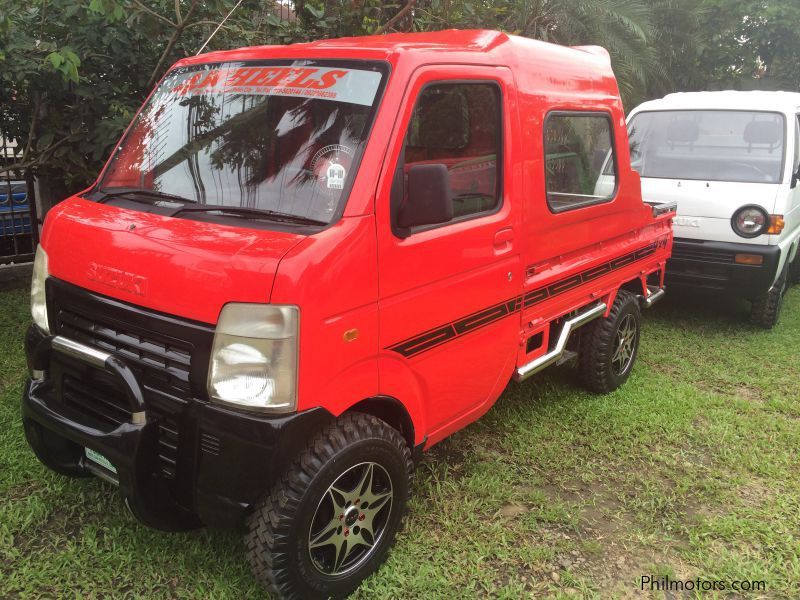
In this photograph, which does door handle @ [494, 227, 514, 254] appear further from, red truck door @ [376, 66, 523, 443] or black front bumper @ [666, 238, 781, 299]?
black front bumper @ [666, 238, 781, 299]

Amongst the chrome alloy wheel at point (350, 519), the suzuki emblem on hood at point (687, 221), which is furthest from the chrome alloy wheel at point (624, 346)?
the chrome alloy wheel at point (350, 519)

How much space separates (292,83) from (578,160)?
187 centimetres

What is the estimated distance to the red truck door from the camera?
2.64 m

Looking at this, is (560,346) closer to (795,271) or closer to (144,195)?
(144,195)

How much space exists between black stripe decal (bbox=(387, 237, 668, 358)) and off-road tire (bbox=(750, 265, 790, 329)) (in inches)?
93.4

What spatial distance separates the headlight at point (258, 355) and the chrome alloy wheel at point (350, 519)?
49 cm

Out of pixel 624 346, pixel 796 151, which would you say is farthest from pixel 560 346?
pixel 796 151

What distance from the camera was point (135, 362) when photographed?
8.14 feet

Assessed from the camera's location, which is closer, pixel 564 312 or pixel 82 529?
pixel 82 529

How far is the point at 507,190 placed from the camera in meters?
3.20

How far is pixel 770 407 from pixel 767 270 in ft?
5.27

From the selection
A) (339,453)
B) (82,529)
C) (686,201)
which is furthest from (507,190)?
(686,201)

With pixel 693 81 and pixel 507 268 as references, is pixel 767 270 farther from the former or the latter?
pixel 693 81

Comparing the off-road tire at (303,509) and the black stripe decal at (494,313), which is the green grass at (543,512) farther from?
the black stripe decal at (494,313)
